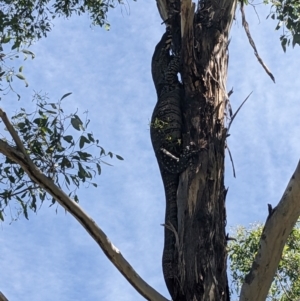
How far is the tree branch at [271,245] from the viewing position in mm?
4410

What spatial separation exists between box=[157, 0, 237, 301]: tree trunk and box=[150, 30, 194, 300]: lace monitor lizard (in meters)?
0.14

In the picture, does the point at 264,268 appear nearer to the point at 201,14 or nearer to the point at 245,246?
the point at 201,14

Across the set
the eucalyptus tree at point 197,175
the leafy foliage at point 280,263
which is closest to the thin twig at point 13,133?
the eucalyptus tree at point 197,175

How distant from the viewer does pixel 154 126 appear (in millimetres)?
6574

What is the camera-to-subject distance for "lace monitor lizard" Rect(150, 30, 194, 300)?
5.38 metres

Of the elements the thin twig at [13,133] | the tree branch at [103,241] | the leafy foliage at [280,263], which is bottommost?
the tree branch at [103,241]

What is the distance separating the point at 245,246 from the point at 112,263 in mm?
5757

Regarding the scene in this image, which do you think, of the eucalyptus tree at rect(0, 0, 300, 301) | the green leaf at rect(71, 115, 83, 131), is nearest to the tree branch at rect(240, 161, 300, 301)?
the eucalyptus tree at rect(0, 0, 300, 301)

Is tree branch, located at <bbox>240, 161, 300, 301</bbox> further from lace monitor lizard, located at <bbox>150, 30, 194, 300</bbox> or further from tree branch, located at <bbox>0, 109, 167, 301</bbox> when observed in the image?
lace monitor lizard, located at <bbox>150, 30, 194, 300</bbox>

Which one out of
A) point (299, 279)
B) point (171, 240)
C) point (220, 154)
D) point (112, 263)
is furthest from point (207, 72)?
point (299, 279)

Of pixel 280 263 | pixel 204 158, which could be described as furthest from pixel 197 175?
pixel 280 263

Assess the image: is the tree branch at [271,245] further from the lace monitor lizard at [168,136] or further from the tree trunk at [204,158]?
the lace monitor lizard at [168,136]

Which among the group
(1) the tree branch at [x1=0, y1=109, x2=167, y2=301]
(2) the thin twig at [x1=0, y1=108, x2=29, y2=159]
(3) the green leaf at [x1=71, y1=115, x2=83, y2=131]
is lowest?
(1) the tree branch at [x1=0, y1=109, x2=167, y2=301]

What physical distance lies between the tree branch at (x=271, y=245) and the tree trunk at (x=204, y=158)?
51cm
